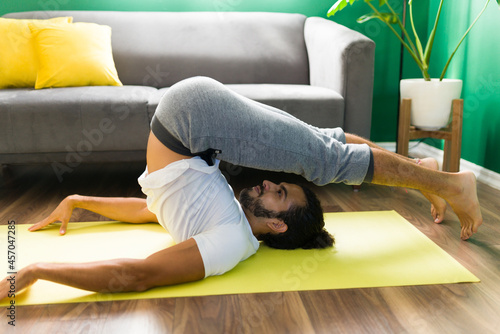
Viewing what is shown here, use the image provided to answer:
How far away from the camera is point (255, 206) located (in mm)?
1496

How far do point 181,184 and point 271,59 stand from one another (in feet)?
5.63

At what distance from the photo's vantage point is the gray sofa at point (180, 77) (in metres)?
2.11

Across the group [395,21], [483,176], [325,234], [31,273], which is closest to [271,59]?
[395,21]

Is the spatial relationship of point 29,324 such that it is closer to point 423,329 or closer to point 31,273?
point 31,273

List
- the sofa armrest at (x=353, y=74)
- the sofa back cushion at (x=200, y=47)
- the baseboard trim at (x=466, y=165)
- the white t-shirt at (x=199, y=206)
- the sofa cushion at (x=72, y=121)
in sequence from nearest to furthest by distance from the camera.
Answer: the white t-shirt at (x=199, y=206) < the sofa cushion at (x=72, y=121) < the sofa armrest at (x=353, y=74) < the baseboard trim at (x=466, y=165) < the sofa back cushion at (x=200, y=47)

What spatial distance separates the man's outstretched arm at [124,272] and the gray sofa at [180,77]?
101 centimetres

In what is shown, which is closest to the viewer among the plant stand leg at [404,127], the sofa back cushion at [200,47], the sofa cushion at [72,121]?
the sofa cushion at [72,121]

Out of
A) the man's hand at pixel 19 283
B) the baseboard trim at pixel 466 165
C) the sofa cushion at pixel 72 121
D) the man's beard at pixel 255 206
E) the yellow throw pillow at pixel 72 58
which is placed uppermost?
the yellow throw pillow at pixel 72 58

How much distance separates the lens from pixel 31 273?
121cm

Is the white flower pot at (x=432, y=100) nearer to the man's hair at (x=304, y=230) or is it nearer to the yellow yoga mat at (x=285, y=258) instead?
the yellow yoga mat at (x=285, y=258)

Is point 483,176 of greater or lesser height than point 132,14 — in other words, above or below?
below

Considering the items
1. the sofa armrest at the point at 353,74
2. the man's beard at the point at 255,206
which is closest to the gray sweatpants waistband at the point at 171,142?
the man's beard at the point at 255,206

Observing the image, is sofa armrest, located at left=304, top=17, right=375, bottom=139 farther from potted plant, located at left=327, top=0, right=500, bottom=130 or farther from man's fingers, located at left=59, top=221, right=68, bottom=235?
man's fingers, located at left=59, top=221, right=68, bottom=235

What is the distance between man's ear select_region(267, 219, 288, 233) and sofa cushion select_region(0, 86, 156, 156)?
949 millimetres
